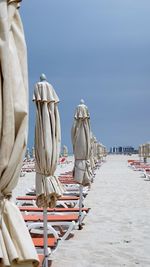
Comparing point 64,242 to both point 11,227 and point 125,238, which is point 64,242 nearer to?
point 125,238

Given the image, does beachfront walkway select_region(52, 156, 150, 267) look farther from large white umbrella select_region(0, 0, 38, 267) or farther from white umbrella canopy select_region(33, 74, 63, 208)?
large white umbrella select_region(0, 0, 38, 267)

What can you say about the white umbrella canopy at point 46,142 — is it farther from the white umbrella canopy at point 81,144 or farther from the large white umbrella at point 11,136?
the white umbrella canopy at point 81,144

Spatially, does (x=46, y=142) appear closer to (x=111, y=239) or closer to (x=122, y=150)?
(x=111, y=239)

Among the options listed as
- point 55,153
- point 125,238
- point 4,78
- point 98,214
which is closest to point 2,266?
point 4,78

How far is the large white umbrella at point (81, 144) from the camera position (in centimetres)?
830

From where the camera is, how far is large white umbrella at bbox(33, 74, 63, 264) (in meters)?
4.94

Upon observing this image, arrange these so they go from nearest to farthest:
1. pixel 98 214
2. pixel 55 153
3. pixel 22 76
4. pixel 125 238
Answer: pixel 22 76, pixel 55 153, pixel 125 238, pixel 98 214

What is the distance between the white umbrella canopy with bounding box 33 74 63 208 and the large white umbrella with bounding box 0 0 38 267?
8.37 ft

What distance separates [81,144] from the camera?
8.52 metres

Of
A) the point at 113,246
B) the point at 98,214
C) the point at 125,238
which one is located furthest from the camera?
the point at 98,214

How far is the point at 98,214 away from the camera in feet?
31.4

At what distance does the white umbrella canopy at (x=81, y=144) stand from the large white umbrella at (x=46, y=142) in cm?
309

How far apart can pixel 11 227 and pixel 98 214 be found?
7466 mm

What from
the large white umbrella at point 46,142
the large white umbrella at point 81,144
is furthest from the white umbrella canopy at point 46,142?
the large white umbrella at point 81,144
